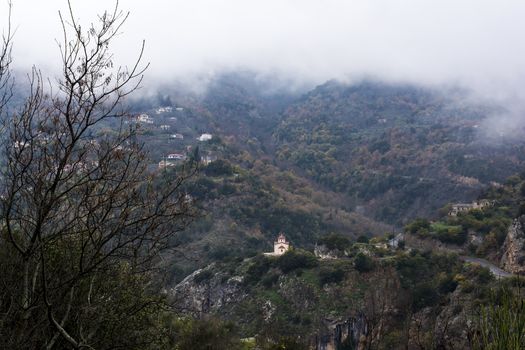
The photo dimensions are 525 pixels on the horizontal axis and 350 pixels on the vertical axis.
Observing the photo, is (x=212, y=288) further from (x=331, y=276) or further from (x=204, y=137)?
(x=204, y=137)

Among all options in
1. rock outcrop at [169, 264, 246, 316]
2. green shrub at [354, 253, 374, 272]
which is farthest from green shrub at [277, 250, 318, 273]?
green shrub at [354, 253, 374, 272]

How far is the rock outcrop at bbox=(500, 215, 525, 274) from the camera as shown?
1454 inches

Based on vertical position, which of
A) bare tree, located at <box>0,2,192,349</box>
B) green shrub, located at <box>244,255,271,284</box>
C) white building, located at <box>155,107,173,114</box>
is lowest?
green shrub, located at <box>244,255,271,284</box>

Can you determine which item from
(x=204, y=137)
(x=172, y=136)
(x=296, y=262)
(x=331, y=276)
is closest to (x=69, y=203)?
(x=331, y=276)

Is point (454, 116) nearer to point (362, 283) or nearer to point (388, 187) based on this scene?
point (388, 187)

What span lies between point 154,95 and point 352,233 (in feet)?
265

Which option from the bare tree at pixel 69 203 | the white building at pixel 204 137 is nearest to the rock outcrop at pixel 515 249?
the bare tree at pixel 69 203

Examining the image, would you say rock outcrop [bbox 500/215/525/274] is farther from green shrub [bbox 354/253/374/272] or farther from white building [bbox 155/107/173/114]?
white building [bbox 155/107/173/114]

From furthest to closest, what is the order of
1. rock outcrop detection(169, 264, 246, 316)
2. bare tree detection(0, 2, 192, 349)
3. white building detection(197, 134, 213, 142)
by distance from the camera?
1. white building detection(197, 134, 213, 142)
2. rock outcrop detection(169, 264, 246, 316)
3. bare tree detection(0, 2, 192, 349)

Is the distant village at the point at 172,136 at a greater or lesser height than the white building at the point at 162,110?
lesser

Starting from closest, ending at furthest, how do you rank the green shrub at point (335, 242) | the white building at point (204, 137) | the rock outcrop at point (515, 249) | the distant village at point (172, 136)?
the rock outcrop at point (515, 249), the green shrub at point (335, 242), the distant village at point (172, 136), the white building at point (204, 137)

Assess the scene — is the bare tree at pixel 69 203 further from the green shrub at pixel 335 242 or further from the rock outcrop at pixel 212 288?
the green shrub at pixel 335 242

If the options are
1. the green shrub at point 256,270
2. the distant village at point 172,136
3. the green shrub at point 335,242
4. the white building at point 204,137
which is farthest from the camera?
the white building at point 204,137

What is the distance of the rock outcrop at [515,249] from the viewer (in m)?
36.9
